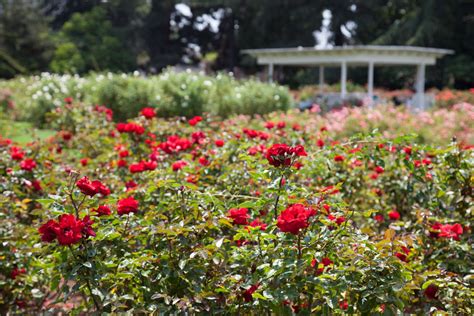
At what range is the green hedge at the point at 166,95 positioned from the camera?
13023mm

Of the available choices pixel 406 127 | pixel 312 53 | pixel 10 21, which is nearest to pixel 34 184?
pixel 406 127

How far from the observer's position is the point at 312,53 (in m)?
19.8

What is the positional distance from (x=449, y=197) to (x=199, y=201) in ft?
5.14

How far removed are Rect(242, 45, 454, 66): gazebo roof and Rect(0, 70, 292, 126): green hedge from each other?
16.4ft

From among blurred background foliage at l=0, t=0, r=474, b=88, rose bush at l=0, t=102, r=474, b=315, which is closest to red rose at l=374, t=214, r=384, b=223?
rose bush at l=0, t=102, r=474, b=315

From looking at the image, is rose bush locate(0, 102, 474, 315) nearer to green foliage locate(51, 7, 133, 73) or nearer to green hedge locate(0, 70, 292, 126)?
green hedge locate(0, 70, 292, 126)

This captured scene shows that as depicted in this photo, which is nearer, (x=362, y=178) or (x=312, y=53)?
(x=362, y=178)

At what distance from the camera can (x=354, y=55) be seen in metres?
19.0

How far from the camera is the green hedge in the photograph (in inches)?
513

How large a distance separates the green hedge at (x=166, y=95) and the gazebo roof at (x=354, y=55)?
501 cm

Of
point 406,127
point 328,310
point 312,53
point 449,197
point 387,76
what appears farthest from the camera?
point 387,76

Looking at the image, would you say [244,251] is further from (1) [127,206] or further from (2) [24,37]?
(2) [24,37]

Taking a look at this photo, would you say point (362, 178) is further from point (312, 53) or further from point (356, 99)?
point (312, 53)

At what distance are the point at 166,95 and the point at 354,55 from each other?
8129 mm
